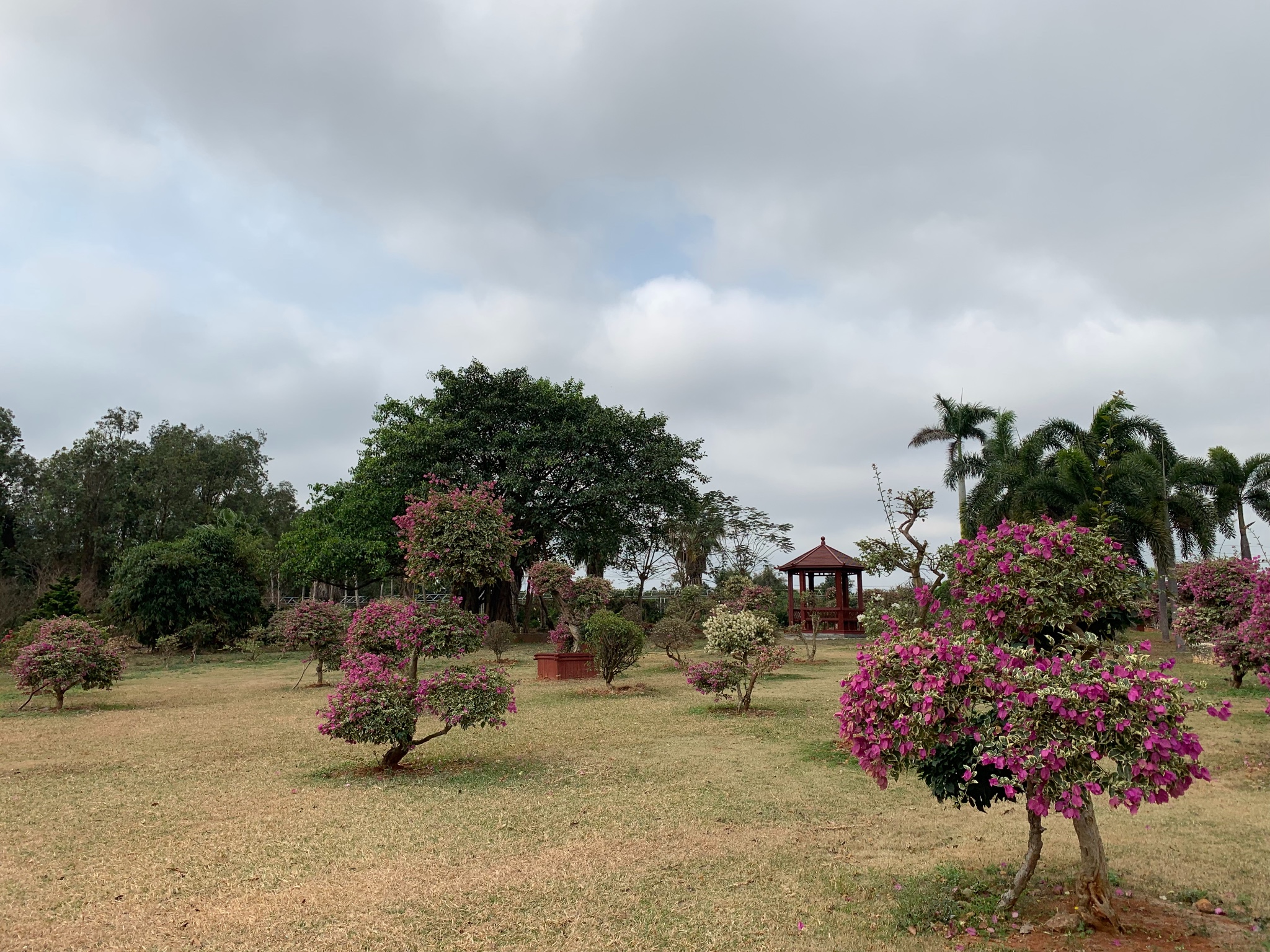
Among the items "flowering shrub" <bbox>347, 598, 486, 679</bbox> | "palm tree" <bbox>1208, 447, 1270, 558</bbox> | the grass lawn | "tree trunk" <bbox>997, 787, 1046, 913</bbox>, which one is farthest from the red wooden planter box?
"palm tree" <bbox>1208, 447, 1270, 558</bbox>

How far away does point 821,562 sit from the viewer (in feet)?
95.8

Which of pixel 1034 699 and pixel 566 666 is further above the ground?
pixel 1034 699

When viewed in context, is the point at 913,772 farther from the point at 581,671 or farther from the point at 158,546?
the point at 158,546

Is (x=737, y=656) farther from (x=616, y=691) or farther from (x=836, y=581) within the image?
(x=836, y=581)

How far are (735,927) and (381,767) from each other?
16.4 feet

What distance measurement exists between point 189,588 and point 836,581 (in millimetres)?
22497

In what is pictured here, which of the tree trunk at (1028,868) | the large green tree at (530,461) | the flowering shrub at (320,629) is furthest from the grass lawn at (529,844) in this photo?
the large green tree at (530,461)

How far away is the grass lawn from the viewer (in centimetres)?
420

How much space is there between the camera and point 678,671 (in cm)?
1792

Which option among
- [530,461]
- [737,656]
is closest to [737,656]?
[737,656]

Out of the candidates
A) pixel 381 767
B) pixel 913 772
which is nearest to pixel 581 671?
pixel 381 767

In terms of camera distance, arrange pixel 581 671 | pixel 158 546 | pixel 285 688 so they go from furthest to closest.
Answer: pixel 158 546 → pixel 581 671 → pixel 285 688

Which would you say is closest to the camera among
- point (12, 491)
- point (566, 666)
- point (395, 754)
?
point (395, 754)

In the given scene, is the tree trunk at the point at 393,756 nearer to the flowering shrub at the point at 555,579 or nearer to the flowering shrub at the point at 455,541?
the flowering shrub at the point at 455,541
